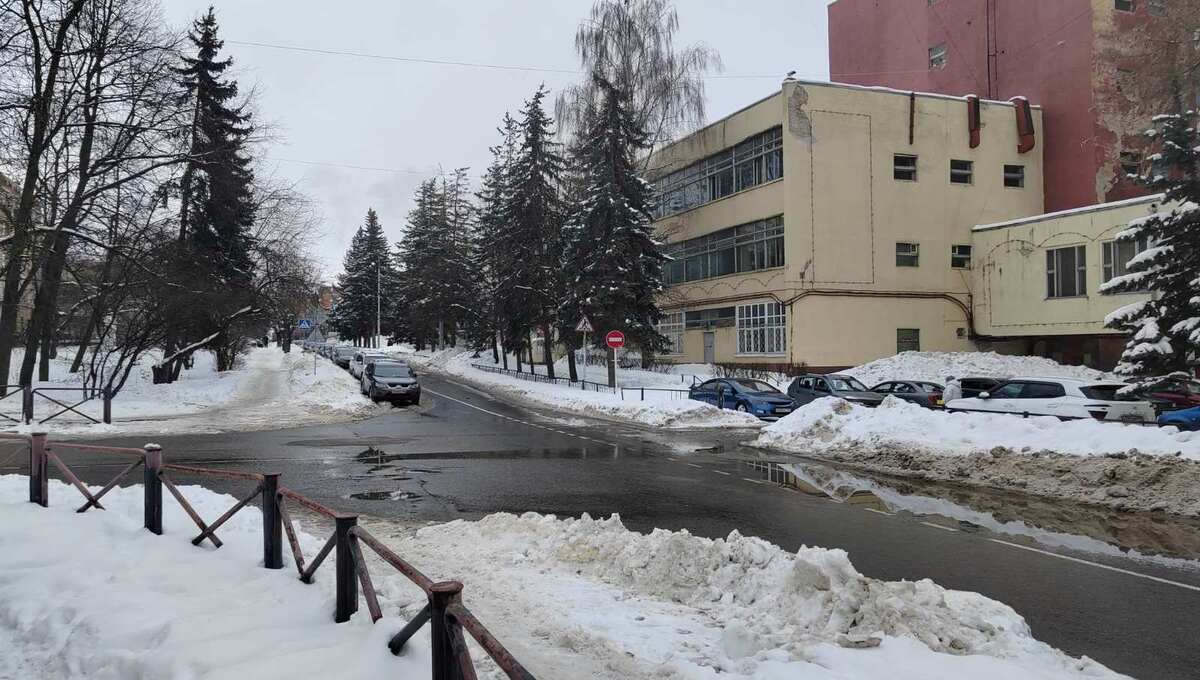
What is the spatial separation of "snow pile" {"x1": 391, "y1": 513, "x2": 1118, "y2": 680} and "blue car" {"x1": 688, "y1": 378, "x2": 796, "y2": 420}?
1823 cm

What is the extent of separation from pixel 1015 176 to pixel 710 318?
679 inches

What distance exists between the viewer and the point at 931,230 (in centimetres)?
3775

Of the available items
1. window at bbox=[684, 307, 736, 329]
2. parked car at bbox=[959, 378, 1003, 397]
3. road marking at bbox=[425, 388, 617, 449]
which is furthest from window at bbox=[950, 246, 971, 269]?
road marking at bbox=[425, 388, 617, 449]

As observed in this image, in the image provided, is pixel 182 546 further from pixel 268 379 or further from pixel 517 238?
pixel 268 379

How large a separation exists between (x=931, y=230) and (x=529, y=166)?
20.5m

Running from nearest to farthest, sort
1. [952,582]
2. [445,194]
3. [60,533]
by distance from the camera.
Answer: [952,582] < [60,533] < [445,194]

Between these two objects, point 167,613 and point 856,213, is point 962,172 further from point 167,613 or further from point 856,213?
point 167,613

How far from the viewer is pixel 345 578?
503 centimetres

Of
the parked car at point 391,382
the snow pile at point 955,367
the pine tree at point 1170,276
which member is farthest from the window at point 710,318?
the pine tree at point 1170,276

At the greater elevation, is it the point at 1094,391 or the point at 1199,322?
the point at 1199,322

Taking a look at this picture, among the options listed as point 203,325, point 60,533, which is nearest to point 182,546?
point 60,533

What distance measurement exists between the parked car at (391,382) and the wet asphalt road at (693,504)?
855 cm

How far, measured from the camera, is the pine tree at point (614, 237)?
3344cm

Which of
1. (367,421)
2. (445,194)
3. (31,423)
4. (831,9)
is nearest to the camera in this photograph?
(31,423)
